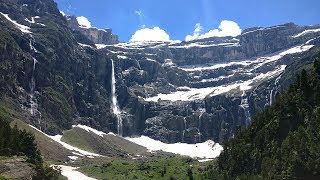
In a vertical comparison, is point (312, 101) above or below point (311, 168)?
above

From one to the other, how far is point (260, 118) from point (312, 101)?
18.4m

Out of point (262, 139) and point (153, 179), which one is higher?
point (262, 139)

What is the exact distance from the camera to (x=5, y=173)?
153ft

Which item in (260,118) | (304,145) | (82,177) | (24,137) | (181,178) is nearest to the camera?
(24,137)

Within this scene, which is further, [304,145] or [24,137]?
[304,145]

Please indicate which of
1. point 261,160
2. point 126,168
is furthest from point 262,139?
point 126,168

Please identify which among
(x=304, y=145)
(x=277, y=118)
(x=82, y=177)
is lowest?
(x=82, y=177)

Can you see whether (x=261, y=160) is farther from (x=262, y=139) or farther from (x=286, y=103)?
(x=286, y=103)

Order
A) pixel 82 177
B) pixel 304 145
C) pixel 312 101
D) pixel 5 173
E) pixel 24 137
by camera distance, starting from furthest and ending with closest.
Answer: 1. pixel 82 177
2. pixel 312 101
3. pixel 304 145
4. pixel 24 137
5. pixel 5 173

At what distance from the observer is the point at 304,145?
8369 cm

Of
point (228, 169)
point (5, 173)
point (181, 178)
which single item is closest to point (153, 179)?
point (181, 178)

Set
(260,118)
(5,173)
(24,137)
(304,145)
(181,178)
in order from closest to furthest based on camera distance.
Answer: (5,173), (24,137), (304,145), (260,118), (181,178)

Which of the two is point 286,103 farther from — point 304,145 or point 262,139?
point 304,145

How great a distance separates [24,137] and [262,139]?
52427 millimetres
